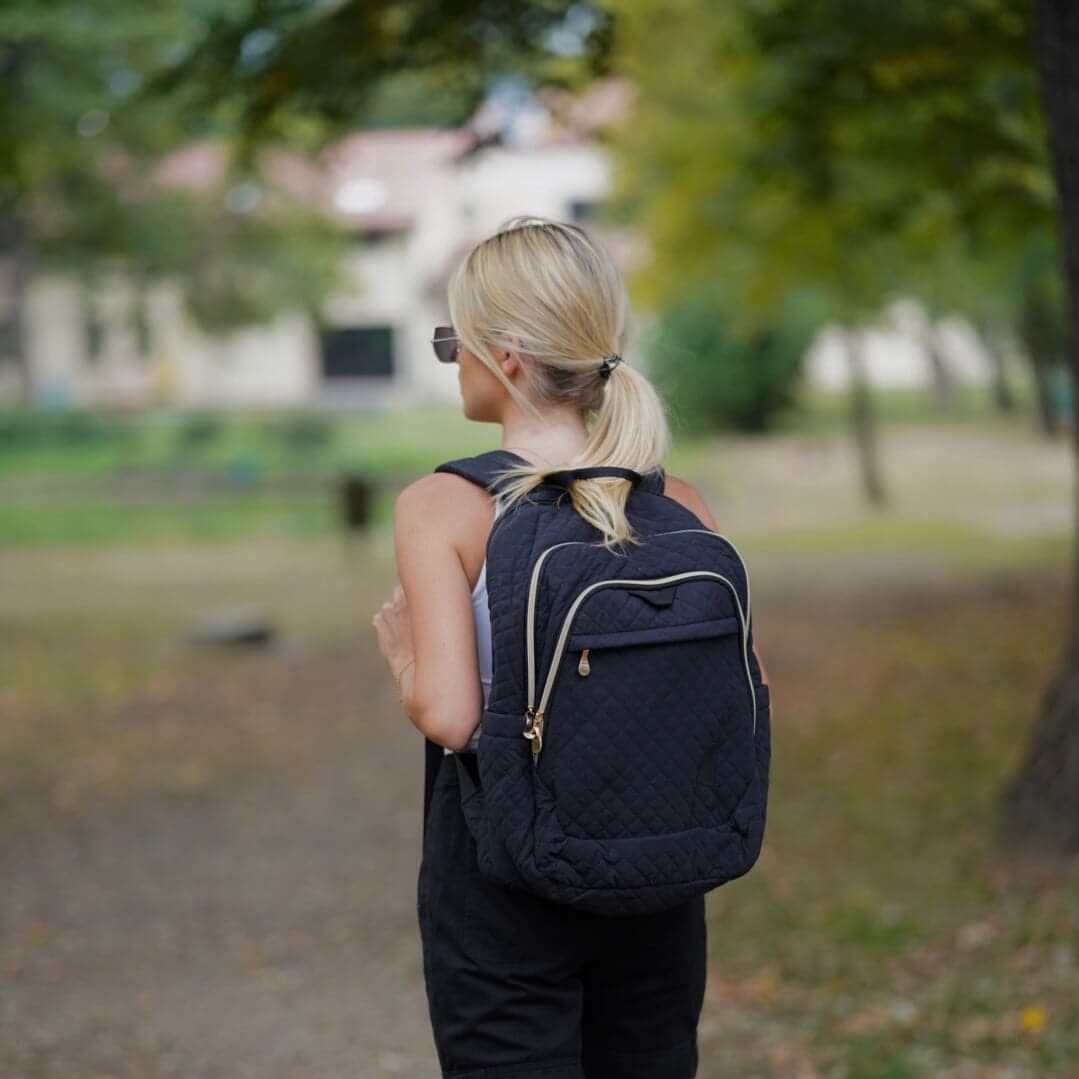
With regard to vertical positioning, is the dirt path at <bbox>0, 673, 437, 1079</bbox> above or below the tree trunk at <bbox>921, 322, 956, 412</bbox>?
below

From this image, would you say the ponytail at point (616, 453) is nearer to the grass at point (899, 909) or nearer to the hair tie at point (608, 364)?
the hair tie at point (608, 364)

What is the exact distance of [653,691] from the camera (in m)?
2.19

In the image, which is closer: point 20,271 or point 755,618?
point 755,618

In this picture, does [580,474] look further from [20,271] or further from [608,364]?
[20,271]

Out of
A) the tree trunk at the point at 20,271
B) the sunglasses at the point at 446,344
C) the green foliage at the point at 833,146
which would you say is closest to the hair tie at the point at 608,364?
the sunglasses at the point at 446,344

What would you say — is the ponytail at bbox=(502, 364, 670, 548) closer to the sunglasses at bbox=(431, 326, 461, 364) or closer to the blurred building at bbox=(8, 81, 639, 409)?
the sunglasses at bbox=(431, 326, 461, 364)

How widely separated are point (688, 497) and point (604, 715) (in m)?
0.46

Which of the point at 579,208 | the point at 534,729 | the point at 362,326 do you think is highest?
the point at 579,208

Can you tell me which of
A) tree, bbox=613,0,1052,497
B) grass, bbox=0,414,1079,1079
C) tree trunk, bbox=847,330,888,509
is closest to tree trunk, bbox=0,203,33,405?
grass, bbox=0,414,1079,1079

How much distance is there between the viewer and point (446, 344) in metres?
2.41

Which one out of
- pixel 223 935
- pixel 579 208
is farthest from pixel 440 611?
pixel 579 208

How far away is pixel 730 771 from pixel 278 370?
46.7 metres

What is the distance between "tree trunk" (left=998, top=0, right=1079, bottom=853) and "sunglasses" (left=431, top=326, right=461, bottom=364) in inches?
142

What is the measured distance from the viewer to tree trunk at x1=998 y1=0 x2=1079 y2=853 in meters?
5.34
